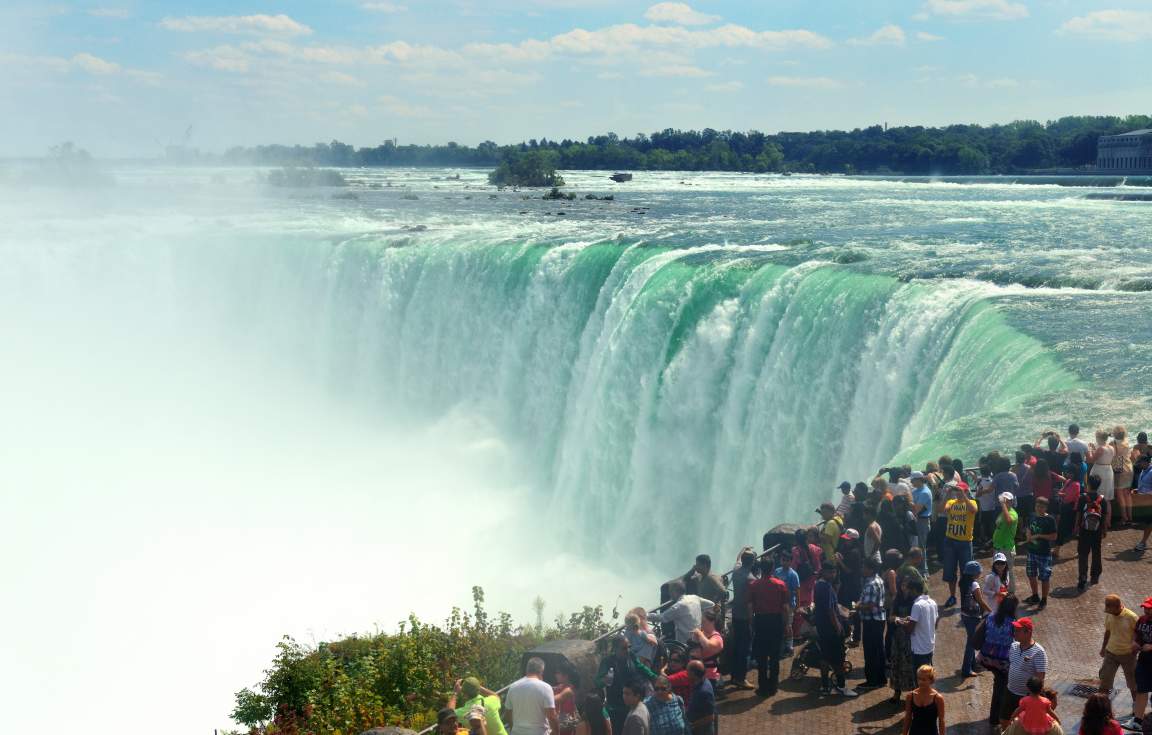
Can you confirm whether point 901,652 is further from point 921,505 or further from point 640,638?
point 921,505

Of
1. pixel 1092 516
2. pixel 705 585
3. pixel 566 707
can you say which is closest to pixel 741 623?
pixel 705 585

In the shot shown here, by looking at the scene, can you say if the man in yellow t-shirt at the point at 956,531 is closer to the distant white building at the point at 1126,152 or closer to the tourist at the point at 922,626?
→ the tourist at the point at 922,626

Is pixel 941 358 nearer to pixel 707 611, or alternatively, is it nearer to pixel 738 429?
pixel 738 429

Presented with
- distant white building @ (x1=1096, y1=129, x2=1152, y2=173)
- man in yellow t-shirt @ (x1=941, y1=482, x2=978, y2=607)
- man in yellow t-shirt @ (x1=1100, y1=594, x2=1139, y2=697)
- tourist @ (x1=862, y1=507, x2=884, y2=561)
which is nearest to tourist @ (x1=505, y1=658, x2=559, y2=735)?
tourist @ (x1=862, y1=507, x2=884, y2=561)

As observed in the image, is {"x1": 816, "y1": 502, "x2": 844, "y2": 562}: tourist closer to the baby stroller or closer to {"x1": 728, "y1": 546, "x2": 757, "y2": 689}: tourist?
the baby stroller

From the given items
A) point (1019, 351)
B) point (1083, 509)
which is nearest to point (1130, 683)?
point (1083, 509)

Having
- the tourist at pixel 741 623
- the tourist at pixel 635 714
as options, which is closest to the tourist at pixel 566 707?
the tourist at pixel 635 714
